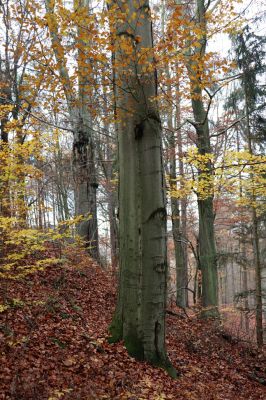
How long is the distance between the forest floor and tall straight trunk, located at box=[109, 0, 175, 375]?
1.50 ft

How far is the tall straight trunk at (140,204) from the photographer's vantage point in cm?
481

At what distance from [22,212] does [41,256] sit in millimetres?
1609

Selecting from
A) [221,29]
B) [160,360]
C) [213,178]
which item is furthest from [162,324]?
[221,29]

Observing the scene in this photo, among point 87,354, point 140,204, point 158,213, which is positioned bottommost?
point 87,354

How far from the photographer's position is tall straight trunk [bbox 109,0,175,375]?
4812 mm

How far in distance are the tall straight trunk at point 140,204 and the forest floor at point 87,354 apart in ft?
1.50

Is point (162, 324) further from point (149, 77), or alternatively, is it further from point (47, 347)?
point (149, 77)

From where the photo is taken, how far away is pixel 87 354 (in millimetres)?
4734

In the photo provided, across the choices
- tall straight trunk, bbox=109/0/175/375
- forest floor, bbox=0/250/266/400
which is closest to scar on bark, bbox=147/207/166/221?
tall straight trunk, bbox=109/0/175/375

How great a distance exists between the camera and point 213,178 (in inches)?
364

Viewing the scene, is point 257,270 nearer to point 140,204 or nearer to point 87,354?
point 140,204

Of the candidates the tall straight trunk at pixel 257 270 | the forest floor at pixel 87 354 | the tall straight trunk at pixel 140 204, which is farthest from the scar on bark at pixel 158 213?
the tall straight trunk at pixel 257 270

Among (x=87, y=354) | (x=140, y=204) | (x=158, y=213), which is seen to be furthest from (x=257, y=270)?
(x=87, y=354)

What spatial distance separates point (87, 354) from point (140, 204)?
230cm
